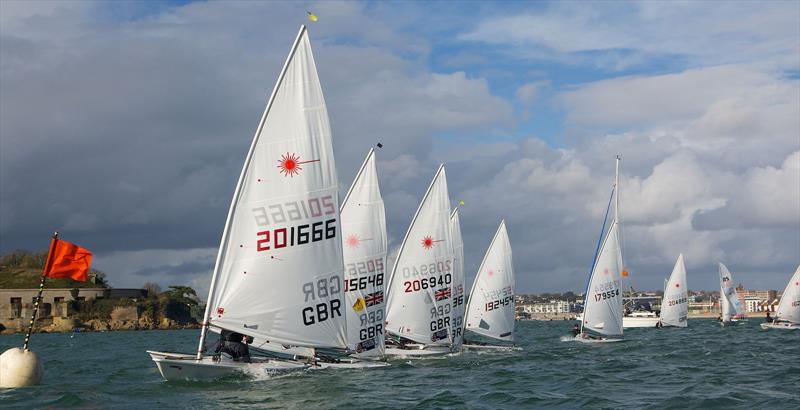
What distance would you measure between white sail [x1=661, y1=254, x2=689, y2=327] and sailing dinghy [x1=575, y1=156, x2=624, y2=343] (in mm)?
42409

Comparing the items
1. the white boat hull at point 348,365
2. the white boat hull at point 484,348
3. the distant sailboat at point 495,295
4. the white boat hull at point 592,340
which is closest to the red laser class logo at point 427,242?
the white boat hull at point 484,348

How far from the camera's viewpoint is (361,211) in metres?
39.9

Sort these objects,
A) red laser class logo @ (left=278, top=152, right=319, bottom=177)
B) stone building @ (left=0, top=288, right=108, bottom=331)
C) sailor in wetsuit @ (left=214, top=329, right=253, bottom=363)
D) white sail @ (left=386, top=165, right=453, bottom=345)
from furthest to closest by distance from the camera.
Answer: stone building @ (left=0, top=288, right=108, bottom=331) < white sail @ (left=386, top=165, right=453, bottom=345) < sailor in wetsuit @ (left=214, top=329, right=253, bottom=363) < red laser class logo @ (left=278, top=152, right=319, bottom=177)

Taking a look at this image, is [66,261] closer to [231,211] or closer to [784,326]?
[231,211]

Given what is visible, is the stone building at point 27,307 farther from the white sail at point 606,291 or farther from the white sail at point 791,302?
the white sail at point 606,291

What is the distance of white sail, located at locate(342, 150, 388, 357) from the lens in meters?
38.3

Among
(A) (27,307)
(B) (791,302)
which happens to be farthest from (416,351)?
(A) (27,307)

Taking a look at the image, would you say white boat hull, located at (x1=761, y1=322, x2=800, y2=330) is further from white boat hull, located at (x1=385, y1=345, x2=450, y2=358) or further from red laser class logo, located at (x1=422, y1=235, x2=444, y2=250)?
red laser class logo, located at (x1=422, y1=235, x2=444, y2=250)

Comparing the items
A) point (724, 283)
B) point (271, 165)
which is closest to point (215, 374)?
point (271, 165)

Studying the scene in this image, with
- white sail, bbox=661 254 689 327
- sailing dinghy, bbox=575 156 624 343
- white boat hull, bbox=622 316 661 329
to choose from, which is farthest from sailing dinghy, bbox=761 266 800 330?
sailing dinghy, bbox=575 156 624 343

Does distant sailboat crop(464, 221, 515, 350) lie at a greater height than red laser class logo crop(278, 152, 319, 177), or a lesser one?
lesser

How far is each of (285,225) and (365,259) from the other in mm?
11573

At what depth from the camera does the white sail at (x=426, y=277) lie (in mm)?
45375

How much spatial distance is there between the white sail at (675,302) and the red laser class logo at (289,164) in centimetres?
8208
